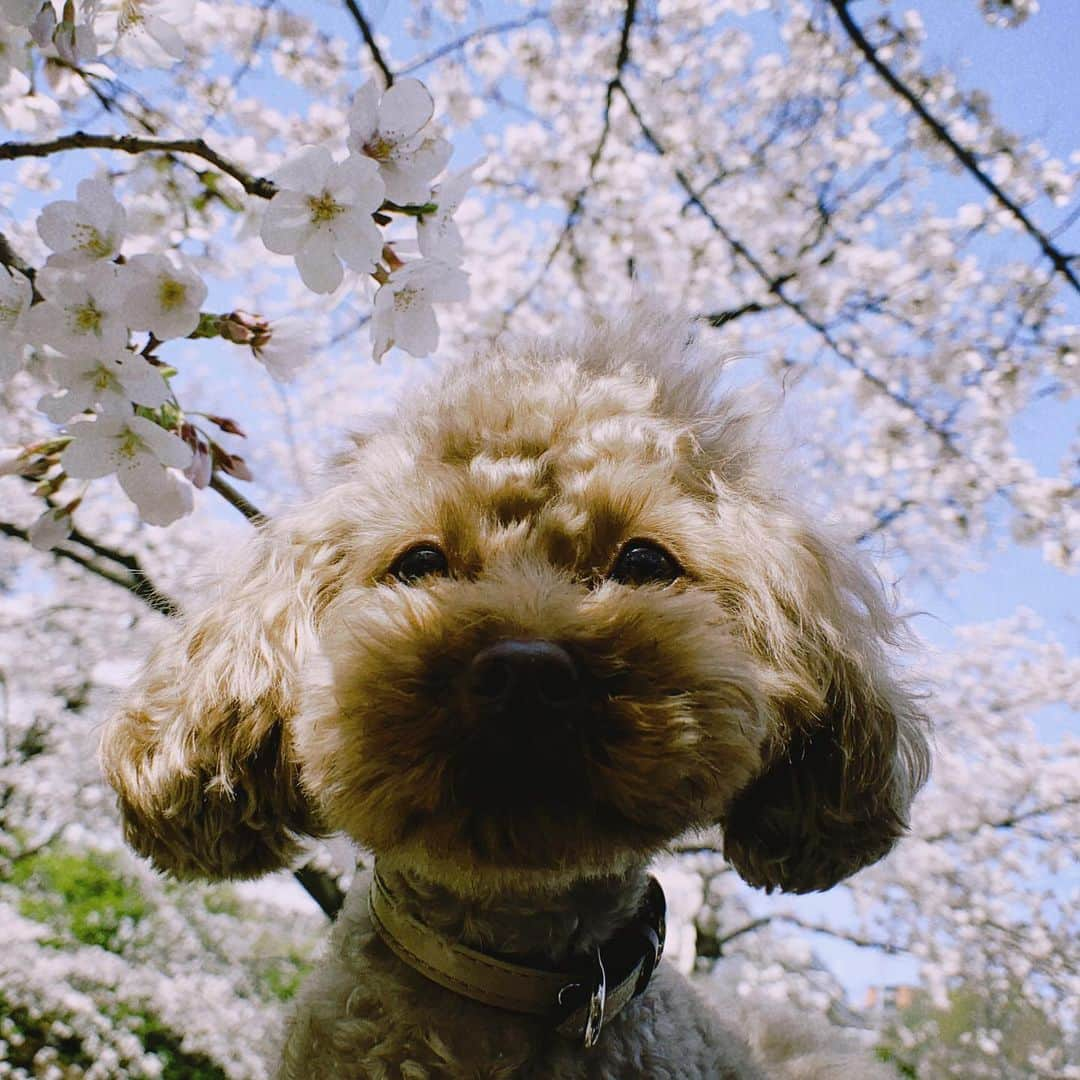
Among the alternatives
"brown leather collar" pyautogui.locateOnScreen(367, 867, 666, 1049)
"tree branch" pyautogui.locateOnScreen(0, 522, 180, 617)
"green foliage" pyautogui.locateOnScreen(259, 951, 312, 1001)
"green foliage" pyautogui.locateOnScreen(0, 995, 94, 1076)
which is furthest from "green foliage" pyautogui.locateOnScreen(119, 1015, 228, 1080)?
"brown leather collar" pyautogui.locateOnScreen(367, 867, 666, 1049)

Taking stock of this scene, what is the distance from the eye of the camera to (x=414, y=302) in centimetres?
131

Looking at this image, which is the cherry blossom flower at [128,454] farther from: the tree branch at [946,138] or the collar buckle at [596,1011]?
the tree branch at [946,138]

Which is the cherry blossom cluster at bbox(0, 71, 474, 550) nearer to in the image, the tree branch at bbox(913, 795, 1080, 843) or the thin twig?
the thin twig

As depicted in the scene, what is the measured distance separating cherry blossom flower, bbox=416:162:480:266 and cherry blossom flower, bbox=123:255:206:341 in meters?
0.36

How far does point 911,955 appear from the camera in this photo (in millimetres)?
8141

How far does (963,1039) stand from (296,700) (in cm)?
970

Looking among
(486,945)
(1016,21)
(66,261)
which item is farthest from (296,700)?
(1016,21)

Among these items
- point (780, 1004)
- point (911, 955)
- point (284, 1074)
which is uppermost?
point (284, 1074)

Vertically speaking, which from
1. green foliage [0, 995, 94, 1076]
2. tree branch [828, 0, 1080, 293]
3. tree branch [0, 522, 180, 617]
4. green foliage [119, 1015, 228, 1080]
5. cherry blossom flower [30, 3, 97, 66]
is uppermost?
tree branch [828, 0, 1080, 293]

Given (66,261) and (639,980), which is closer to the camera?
(66,261)

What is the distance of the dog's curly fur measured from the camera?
1118 millimetres

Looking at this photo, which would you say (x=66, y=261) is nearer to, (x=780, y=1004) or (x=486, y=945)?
(x=486, y=945)

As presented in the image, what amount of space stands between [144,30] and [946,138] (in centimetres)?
265

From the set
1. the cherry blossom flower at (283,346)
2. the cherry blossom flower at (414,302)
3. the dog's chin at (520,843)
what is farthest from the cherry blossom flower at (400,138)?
the dog's chin at (520,843)
